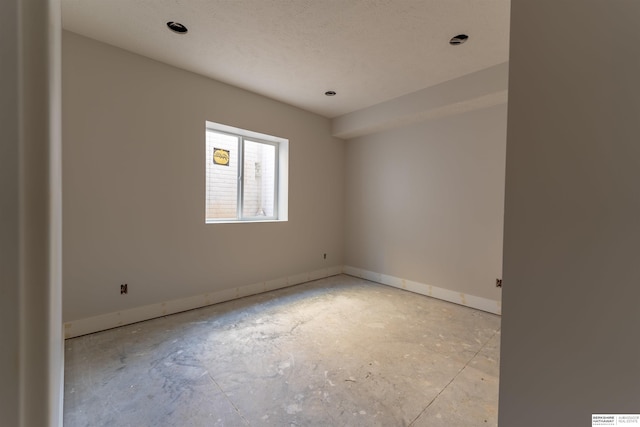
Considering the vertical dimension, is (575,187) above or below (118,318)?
above

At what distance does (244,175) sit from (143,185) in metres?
1.31

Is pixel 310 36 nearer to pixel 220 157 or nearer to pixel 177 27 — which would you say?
pixel 177 27

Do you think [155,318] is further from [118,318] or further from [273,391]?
[273,391]

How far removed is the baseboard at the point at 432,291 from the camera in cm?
318

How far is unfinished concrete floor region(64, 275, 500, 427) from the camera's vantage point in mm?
1558

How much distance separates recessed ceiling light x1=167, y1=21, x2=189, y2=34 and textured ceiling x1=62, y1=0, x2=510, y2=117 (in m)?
0.05

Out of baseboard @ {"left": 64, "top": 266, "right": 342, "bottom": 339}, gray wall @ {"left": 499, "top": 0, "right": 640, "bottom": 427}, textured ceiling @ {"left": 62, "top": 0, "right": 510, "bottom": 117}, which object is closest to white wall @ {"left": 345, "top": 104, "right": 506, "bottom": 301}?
textured ceiling @ {"left": 62, "top": 0, "right": 510, "bottom": 117}

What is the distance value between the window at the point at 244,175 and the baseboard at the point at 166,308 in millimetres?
938

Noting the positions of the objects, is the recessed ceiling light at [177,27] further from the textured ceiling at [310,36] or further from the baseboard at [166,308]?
the baseboard at [166,308]

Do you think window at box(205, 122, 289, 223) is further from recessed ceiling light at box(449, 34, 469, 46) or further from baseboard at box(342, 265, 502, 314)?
recessed ceiling light at box(449, 34, 469, 46)

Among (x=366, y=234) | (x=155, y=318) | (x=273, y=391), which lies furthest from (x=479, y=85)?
(x=155, y=318)

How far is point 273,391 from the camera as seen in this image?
5.73ft
